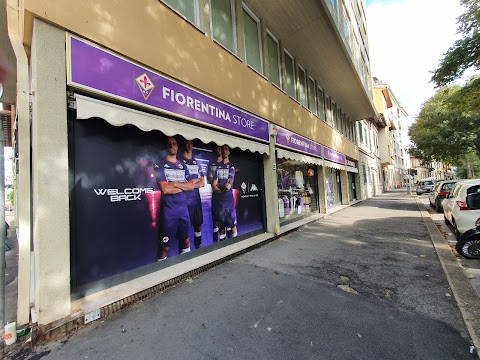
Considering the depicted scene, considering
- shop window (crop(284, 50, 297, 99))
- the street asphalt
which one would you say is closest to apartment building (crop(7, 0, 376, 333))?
Answer: the street asphalt

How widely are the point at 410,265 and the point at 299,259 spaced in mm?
2184

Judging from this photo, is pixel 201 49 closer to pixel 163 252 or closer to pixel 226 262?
pixel 163 252

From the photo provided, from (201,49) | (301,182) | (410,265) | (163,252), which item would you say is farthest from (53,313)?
(301,182)

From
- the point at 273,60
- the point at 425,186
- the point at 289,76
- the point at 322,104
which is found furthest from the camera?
the point at 425,186

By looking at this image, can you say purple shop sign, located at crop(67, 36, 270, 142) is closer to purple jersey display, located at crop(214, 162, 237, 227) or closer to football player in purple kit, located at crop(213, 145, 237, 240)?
football player in purple kit, located at crop(213, 145, 237, 240)

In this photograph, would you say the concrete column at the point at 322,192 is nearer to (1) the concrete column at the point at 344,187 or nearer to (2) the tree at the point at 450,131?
(1) the concrete column at the point at 344,187

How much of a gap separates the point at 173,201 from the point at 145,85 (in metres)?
2.20

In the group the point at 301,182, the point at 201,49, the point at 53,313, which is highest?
the point at 201,49

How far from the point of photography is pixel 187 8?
227 inches

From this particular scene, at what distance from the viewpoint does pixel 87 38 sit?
365cm

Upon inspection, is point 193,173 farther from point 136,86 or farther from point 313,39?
point 313,39

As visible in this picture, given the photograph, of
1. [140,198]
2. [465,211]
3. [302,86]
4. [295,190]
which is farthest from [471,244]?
[302,86]

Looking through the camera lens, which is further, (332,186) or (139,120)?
(332,186)

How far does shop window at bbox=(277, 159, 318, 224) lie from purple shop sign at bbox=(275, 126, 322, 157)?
27.7 inches
